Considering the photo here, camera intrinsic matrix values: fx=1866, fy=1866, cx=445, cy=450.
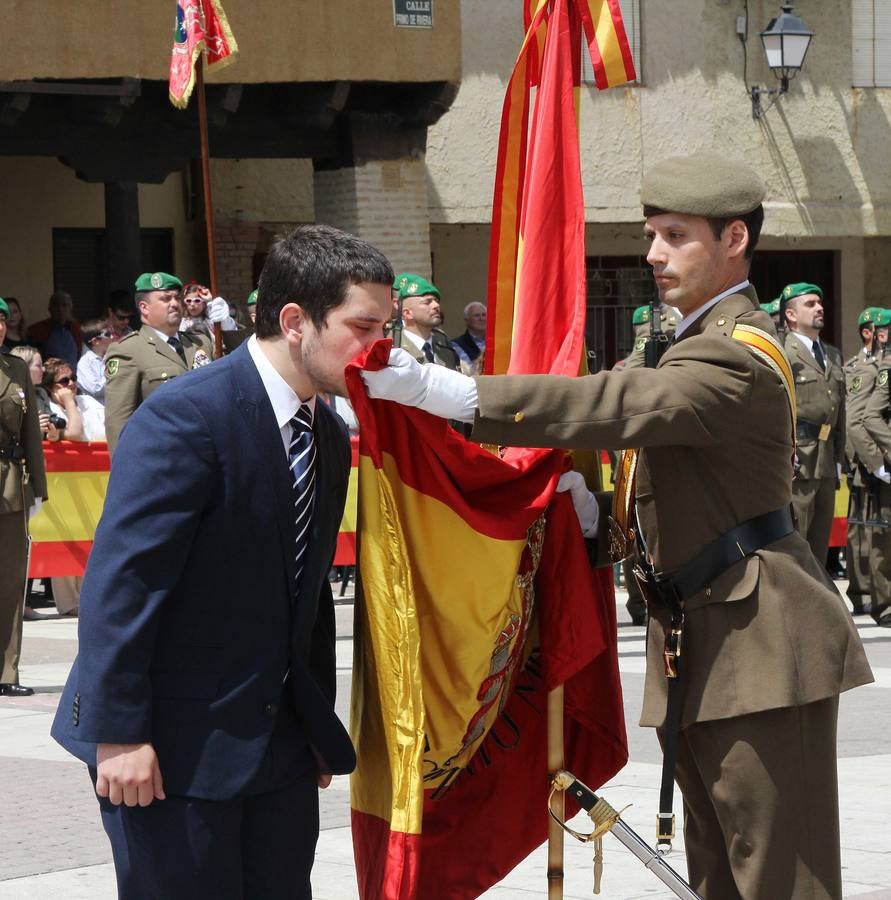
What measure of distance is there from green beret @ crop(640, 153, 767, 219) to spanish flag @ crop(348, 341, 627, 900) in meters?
0.65

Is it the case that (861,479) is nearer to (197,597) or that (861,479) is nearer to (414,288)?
(414,288)

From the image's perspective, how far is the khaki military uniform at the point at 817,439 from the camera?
12250mm

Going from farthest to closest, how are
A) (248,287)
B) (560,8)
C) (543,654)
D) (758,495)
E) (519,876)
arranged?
(248,287) < (519,876) < (560,8) < (543,654) < (758,495)

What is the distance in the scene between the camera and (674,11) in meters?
20.5

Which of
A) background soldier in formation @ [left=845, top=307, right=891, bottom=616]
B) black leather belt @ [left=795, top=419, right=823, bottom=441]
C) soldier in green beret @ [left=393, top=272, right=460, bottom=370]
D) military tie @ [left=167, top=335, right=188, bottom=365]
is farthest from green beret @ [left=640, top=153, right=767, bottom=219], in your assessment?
background soldier in formation @ [left=845, top=307, right=891, bottom=616]

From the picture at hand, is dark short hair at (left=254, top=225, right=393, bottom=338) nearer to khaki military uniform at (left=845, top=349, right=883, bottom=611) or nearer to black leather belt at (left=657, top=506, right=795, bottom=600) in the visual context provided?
black leather belt at (left=657, top=506, right=795, bottom=600)

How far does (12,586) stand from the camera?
9812 mm

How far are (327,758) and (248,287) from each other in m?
15.8

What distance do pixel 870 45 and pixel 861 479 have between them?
996 centimetres

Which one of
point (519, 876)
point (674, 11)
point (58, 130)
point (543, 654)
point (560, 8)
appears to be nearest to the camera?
point (543, 654)

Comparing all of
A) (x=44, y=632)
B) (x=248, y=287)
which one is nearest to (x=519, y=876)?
(x=44, y=632)

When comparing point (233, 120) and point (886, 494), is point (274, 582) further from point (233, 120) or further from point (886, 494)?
point (233, 120)

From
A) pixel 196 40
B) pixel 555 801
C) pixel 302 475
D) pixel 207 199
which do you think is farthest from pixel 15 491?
pixel 302 475

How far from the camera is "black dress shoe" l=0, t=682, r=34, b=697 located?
31.1ft
